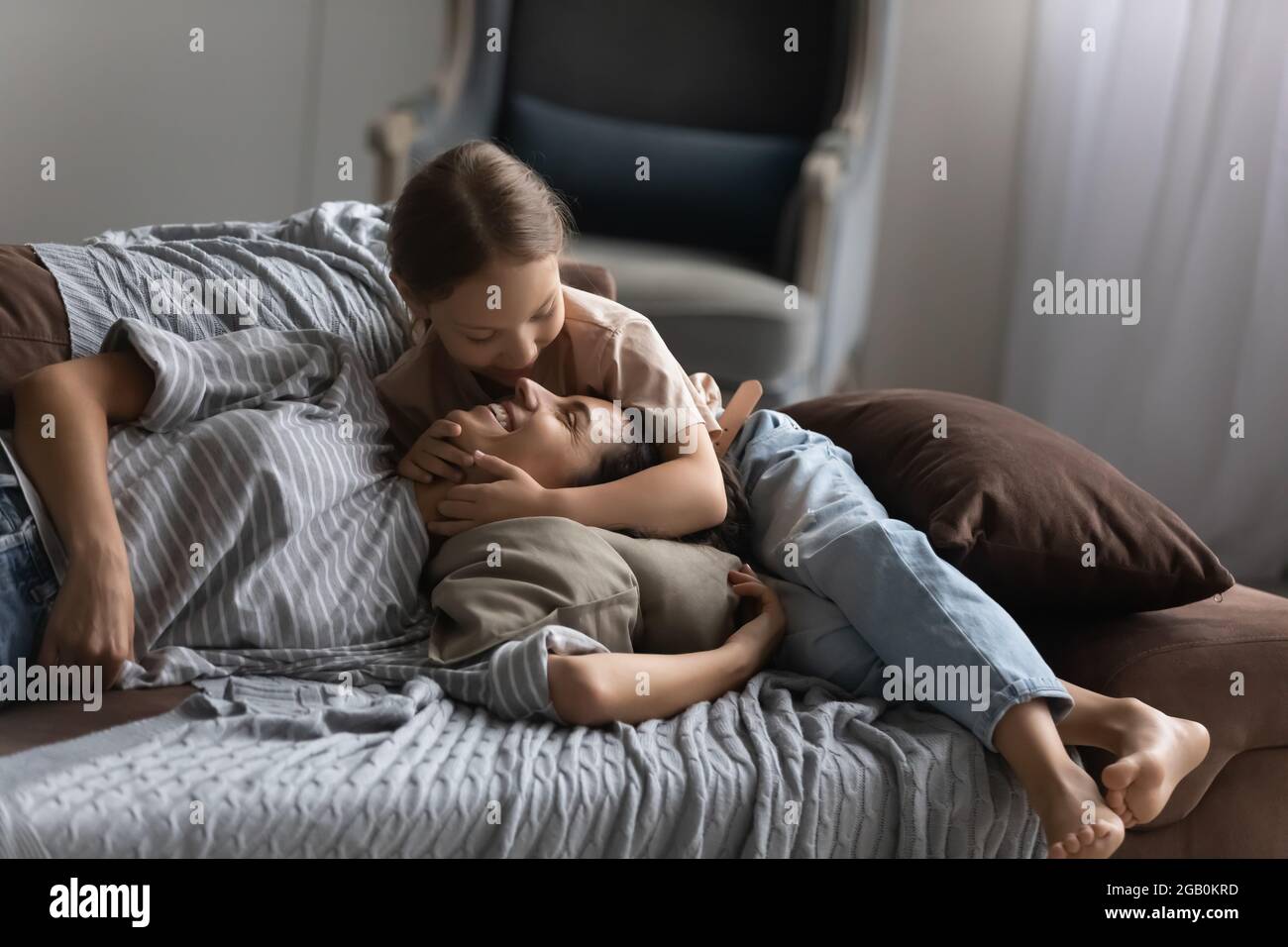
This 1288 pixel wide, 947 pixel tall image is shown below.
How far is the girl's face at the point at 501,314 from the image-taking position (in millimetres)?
1146

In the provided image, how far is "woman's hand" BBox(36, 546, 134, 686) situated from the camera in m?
0.98

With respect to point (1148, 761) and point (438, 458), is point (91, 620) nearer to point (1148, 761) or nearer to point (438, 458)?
point (438, 458)

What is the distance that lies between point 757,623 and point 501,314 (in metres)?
0.36

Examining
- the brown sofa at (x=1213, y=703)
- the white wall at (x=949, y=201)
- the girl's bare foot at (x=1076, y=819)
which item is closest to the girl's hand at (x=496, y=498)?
the brown sofa at (x=1213, y=703)

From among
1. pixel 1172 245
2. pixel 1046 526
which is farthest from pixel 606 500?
pixel 1172 245

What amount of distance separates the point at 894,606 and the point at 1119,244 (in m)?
1.92

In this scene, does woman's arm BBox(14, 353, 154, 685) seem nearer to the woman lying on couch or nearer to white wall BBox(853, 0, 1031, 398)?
the woman lying on couch

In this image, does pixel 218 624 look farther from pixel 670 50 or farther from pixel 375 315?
pixel 670 50

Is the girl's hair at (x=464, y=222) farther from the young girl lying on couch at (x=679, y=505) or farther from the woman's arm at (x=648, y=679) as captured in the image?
the woman's arm at (x=648, y=679)

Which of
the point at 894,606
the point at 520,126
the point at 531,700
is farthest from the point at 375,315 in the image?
the point at 520,126

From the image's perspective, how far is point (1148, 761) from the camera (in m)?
0.95

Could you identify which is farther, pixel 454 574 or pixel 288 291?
pixel 288 291

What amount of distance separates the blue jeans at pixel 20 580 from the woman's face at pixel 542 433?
0.37 m

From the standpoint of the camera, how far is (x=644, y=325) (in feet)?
4.28
